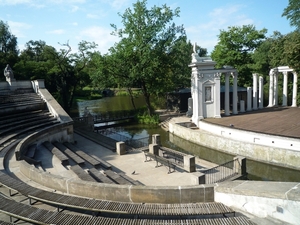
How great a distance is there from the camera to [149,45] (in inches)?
1121

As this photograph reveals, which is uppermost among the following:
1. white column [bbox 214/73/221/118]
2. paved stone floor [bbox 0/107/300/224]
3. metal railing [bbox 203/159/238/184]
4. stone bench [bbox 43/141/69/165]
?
white column [bbox 214/73/221/118]

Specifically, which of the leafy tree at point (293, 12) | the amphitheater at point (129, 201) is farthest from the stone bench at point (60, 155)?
the leafy tree at point (293, 12)

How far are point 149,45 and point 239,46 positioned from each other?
14.9 metres

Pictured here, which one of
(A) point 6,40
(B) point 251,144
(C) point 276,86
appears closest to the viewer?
(B) point 251,144

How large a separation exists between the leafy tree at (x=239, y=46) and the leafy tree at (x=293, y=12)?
374 centimetres

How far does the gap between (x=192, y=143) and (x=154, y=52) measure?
13036mm

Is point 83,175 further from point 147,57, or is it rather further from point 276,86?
point 276,86

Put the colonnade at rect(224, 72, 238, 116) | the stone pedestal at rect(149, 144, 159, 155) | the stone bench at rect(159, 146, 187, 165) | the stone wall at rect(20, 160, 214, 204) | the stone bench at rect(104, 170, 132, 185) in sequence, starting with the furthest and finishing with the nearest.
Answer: the colonnade at rect(224, 72, 238, 116)
the stone pedestal at rect(149, 144, 159, 155)
the stone bench at rect(159, 146, 187, 165)
the stone bench at rect(104, 170, 132, 185)
the stone wall at rect(20, 160, 214, 204)

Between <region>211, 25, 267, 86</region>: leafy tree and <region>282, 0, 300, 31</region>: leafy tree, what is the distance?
3.74 metres

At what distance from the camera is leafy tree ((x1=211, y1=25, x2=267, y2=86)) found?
34.2m

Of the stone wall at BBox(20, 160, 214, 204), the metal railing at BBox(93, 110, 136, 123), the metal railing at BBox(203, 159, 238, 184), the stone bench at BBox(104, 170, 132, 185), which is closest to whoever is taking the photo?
the stone wall at BBox(20, 160, 214, 204)

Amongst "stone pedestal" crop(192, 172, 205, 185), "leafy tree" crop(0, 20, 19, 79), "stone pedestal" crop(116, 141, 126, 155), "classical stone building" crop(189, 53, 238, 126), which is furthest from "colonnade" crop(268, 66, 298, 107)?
"leafy tree" crop(0, 20, 19, 79)

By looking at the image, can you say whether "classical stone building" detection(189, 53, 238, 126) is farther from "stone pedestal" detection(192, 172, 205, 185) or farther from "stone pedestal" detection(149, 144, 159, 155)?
"stone pedestal" detection(192, 172, 205, 185)

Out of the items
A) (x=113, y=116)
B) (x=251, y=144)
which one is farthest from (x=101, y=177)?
(x=113, y=116)
